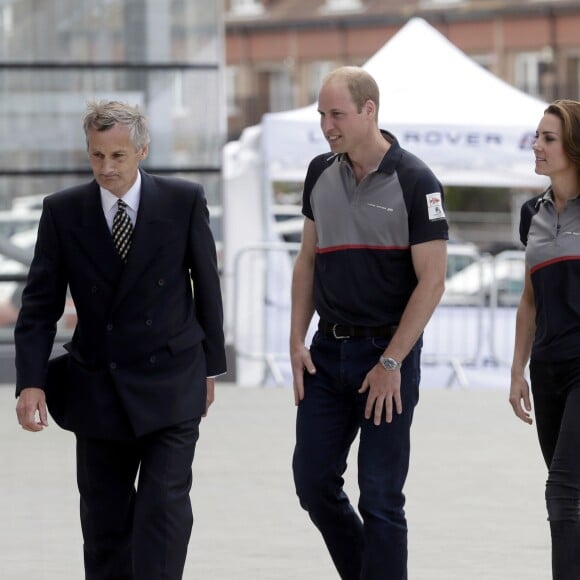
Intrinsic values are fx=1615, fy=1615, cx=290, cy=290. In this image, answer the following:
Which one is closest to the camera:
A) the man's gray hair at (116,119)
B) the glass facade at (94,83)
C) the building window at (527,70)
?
the man's gray hair at (116,119)

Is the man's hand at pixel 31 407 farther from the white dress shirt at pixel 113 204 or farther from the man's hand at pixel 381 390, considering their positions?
the man's hand at pixel 381 390

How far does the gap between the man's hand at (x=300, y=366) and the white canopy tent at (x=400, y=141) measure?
658 centimetres

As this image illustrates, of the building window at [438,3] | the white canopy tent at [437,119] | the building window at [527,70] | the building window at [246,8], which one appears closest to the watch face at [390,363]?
the white canopy tent at [437,119]

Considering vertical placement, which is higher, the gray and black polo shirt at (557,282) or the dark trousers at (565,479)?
the gray and black polo shirt at (557,282)

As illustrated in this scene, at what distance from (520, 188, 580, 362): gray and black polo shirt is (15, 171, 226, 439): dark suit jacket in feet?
3.22

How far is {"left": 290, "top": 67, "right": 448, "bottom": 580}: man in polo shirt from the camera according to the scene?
188 inches

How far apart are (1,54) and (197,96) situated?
1427 millimetres

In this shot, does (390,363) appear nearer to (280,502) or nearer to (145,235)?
(145,235)

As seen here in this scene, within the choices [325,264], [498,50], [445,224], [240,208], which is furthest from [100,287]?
[498,50]

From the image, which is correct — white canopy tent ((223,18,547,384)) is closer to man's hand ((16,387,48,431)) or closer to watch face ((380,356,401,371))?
watch face ((380,356,401,371))

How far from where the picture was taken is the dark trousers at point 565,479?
472cm

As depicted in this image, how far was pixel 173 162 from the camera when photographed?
11.6m

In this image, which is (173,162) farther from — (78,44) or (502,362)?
(502,362)

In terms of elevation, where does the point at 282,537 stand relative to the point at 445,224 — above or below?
below
